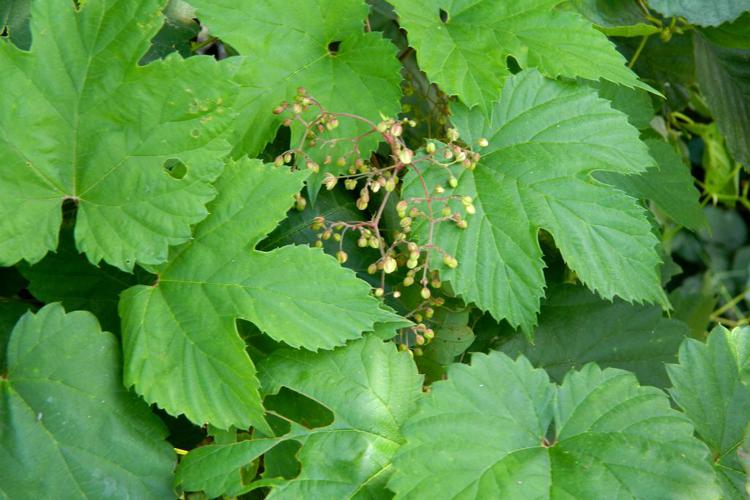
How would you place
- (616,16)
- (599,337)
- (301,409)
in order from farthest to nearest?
(616,16) → (599,337) → (301,409)

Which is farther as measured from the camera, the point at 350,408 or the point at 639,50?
the point at 639,50

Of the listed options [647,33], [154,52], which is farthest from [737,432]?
[154,52]

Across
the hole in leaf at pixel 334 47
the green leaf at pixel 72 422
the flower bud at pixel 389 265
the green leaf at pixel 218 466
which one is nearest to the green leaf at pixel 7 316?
the green leaf at pixel 72 422

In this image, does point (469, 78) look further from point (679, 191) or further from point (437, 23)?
point (679, 191)

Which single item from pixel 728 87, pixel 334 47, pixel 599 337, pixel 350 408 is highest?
pixel 334 47

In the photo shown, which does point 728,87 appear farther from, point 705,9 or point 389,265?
point 389,265

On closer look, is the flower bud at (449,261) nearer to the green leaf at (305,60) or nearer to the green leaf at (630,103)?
the green leaf at (305,60)

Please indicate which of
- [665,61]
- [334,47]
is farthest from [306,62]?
[665,61]
